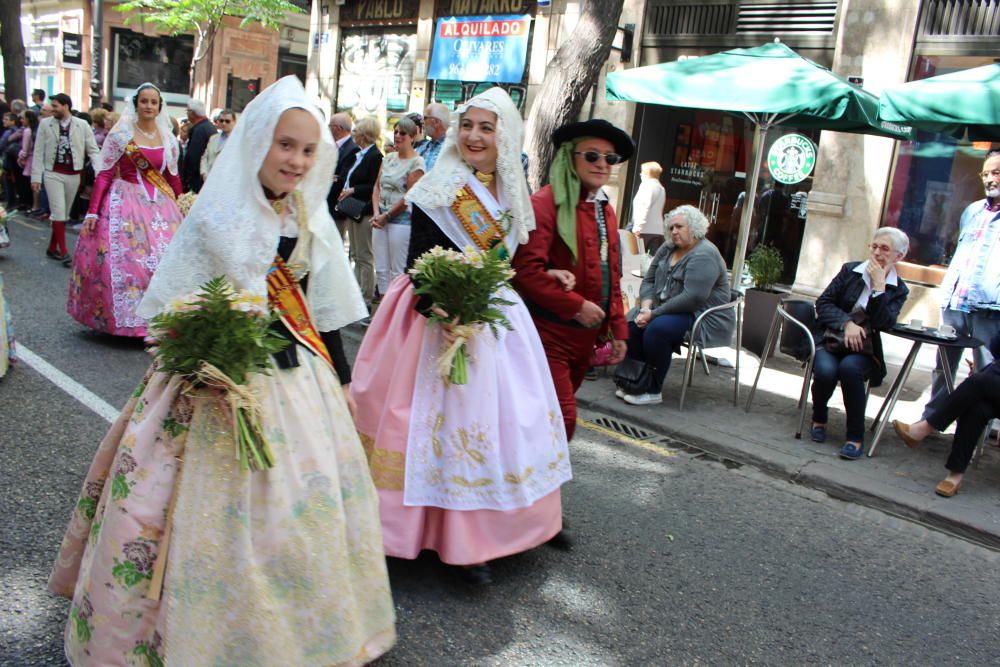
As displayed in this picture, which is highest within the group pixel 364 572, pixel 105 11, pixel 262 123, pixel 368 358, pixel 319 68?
pixel 105 11

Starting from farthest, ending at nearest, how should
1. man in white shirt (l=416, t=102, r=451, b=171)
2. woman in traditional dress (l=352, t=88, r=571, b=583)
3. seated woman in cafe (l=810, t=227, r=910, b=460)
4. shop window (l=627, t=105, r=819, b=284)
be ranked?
shop window (l=627, t=105, r=819, b=284) < man in white shirt (l=416, t=102, r=451, b=171) < seated woman in cafe (l=810, t=227, r=910, b=460) < woman in traditional dress (l=352, t=88, r=571, b=583)

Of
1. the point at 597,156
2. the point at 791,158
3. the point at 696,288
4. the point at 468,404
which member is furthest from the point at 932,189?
the point at 468,404

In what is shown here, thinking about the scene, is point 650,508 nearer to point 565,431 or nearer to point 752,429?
point 565,431

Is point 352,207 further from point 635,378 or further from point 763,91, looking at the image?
point 763,91

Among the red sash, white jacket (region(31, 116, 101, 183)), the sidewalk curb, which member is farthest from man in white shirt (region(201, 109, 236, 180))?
the sidewalk curb

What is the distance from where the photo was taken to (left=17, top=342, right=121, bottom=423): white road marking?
5277mm

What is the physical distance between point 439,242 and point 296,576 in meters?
1.70

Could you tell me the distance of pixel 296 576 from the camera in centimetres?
247

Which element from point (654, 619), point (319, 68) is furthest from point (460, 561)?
point (319, 68)

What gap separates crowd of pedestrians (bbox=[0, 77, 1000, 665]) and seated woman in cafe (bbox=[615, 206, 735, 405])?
2.94 ft

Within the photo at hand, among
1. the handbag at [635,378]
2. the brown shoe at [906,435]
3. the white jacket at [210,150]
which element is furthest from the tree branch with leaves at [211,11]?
the brown shoe at [906,435]

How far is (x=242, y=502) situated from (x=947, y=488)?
447 centimetres

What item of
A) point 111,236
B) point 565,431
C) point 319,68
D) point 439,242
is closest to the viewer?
point 439,242

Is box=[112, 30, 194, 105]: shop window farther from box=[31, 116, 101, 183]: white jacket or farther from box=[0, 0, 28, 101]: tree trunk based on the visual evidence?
box=[31, 116, 101, 183]: white jacket
